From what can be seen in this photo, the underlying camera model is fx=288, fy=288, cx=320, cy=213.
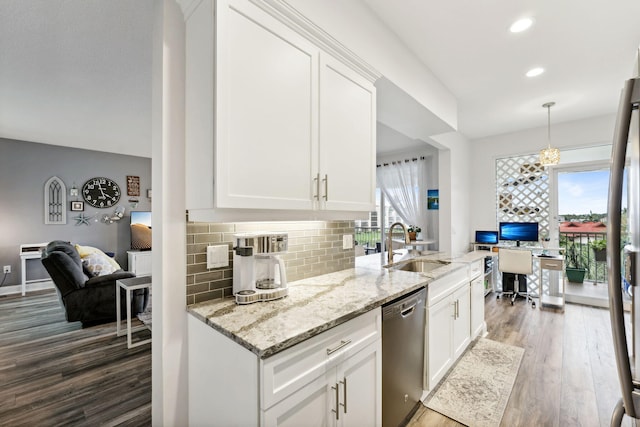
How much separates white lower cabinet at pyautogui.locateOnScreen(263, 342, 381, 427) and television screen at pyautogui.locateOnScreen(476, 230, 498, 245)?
418cm

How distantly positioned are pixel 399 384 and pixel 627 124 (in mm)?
1537

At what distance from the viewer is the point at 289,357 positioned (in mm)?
1014

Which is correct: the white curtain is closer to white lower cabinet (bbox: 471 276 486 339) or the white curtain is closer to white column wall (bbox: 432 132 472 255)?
white column wall (bbox: 432 132 472 255)

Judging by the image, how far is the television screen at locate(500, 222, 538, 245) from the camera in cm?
443

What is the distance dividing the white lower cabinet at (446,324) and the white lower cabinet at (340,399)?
2.22 ft

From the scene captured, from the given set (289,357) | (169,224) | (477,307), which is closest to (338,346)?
(289,357)

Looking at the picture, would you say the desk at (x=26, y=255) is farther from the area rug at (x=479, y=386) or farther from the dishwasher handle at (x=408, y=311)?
the area rug at (x=479, y=386)

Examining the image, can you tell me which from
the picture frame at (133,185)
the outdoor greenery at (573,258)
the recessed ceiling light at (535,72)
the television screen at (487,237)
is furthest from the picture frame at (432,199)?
the picture frame at (133,185)

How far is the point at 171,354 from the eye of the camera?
1.28 m

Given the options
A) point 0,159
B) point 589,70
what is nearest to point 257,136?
point 589,70

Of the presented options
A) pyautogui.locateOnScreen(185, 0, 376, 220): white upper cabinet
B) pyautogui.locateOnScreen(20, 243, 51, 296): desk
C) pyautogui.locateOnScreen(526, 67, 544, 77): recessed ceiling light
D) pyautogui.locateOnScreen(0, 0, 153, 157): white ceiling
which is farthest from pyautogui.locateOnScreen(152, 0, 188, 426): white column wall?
pyautogui.locateOnScreen(20, 243, 51, 296): desk

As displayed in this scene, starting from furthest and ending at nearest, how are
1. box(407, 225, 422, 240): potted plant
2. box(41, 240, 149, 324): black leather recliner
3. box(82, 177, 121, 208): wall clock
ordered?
1. box(82, 177, 121, 208): wall clock
2. box(407, 225, 422, 240): potted plant
3. box(41, 240, 149, 324): black leather recliner

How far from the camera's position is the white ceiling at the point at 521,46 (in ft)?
6.29

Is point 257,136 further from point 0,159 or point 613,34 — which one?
point 0,159
